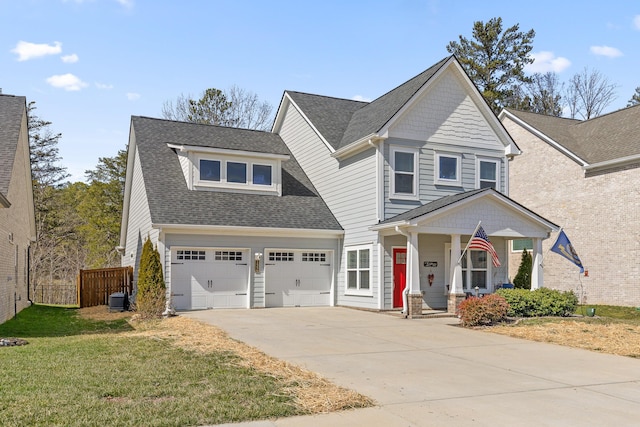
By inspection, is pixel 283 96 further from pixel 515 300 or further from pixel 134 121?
pixel 515 300

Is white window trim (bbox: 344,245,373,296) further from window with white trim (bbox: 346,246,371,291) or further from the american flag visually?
the american flag

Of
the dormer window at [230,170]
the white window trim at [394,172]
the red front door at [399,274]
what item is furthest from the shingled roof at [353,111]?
the red front door at [399,274]

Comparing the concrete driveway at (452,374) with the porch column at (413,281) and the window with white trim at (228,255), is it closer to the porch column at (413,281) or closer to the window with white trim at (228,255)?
the porch column at (413,281)

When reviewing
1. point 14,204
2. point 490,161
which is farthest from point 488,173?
point 14,204

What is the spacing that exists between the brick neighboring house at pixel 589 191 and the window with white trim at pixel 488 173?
211 inches

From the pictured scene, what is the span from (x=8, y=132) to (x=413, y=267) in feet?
39.7

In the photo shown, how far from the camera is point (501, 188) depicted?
70.3ft

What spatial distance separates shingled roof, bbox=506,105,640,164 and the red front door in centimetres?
1033

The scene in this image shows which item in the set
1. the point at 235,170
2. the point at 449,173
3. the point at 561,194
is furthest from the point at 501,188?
the point at 235,170

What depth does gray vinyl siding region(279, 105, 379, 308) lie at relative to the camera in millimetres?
19625

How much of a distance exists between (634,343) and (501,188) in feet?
32.5

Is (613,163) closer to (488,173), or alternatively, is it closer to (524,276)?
(488,173)

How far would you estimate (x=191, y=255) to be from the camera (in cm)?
1942

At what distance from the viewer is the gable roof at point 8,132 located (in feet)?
45.7
